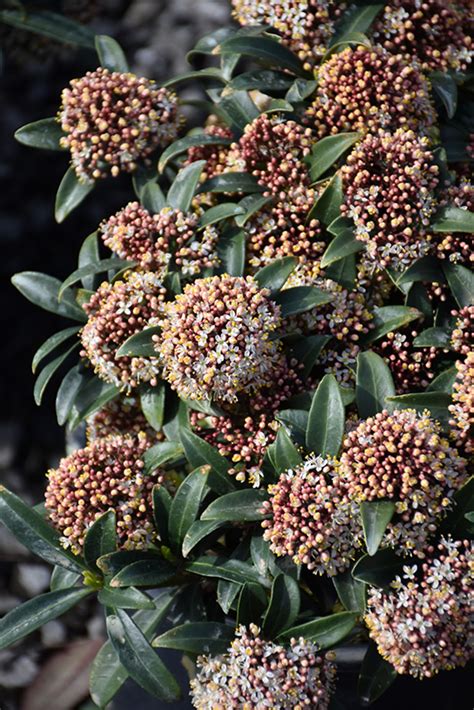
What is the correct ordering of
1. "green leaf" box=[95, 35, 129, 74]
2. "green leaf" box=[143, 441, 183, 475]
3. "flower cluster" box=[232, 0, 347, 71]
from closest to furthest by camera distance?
"green leaf" box=[143, 441, 183, 475]
"flower cluster" box=[232, 0, 347, 71]
"green leaf" box=[95, 35, 129, 74]

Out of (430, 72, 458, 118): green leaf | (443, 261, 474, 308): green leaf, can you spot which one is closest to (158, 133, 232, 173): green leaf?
(430, 72, 458, 118): green leaf

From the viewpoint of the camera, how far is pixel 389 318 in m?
1.80

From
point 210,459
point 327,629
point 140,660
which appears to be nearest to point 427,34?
point 210,459

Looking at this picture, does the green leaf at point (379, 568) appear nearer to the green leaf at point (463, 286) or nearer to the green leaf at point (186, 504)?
the green leaf at point (186, 504)

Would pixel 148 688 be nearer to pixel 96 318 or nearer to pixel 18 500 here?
pixel 18 500

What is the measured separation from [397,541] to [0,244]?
201 centimetres

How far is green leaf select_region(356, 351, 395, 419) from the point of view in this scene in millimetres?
1697

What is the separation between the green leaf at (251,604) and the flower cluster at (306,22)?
3.52 feet

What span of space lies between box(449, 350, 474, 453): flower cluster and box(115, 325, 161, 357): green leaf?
0.55m

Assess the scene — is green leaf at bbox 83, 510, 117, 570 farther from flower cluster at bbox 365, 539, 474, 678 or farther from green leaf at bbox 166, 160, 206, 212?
green leaf at bbox 166, 160, 206, 212

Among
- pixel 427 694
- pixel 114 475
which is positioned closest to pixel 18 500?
pixel 114 475

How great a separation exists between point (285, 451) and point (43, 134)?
0.94 metres

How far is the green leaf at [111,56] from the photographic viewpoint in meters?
2.16

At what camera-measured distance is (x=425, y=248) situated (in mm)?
1773
